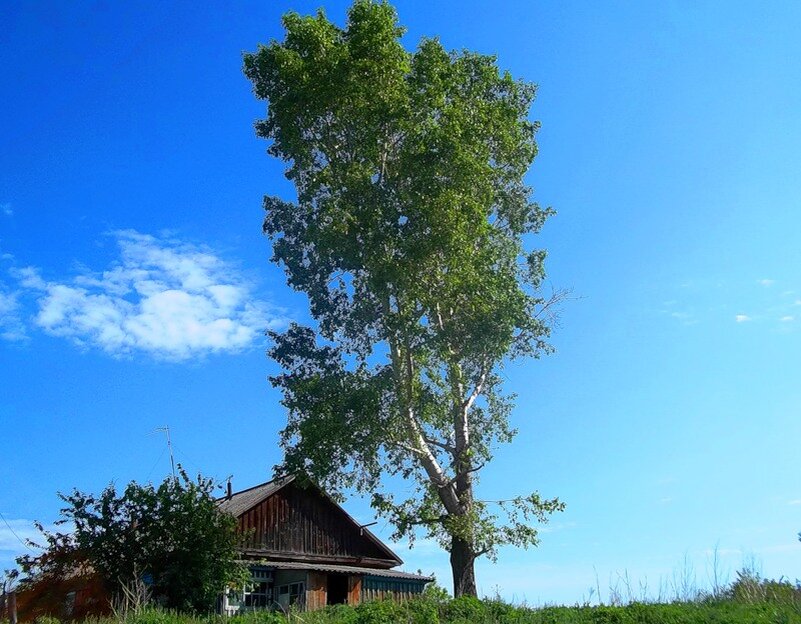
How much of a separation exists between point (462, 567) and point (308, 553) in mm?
11651

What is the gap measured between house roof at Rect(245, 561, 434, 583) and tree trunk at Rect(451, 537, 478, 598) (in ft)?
26.0

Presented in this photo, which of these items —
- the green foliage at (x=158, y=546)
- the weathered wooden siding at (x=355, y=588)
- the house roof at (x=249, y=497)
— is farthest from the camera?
the weathered wooden siding at (x=355, y=588)

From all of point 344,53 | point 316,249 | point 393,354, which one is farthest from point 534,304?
point 344,53

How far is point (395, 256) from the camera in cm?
2378

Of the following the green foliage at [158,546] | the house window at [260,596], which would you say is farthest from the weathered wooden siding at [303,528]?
the green foliage at [158,546]

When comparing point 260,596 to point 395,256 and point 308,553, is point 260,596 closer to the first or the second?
point 308,553

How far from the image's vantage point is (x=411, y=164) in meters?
23.8

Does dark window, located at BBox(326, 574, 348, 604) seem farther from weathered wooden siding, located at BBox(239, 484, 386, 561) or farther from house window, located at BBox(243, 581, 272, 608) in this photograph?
house window, located at BBox(243, 581, 272, 608)

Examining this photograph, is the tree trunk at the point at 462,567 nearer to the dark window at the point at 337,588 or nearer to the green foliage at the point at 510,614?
the green foliage at the point at 510,614

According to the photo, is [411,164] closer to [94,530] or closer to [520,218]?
[520,218]

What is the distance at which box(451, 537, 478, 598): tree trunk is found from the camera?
77.3 ft

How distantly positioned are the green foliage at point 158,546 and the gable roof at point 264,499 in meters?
7.69

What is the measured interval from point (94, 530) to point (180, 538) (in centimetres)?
279

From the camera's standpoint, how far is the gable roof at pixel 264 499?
32844 millimetres
